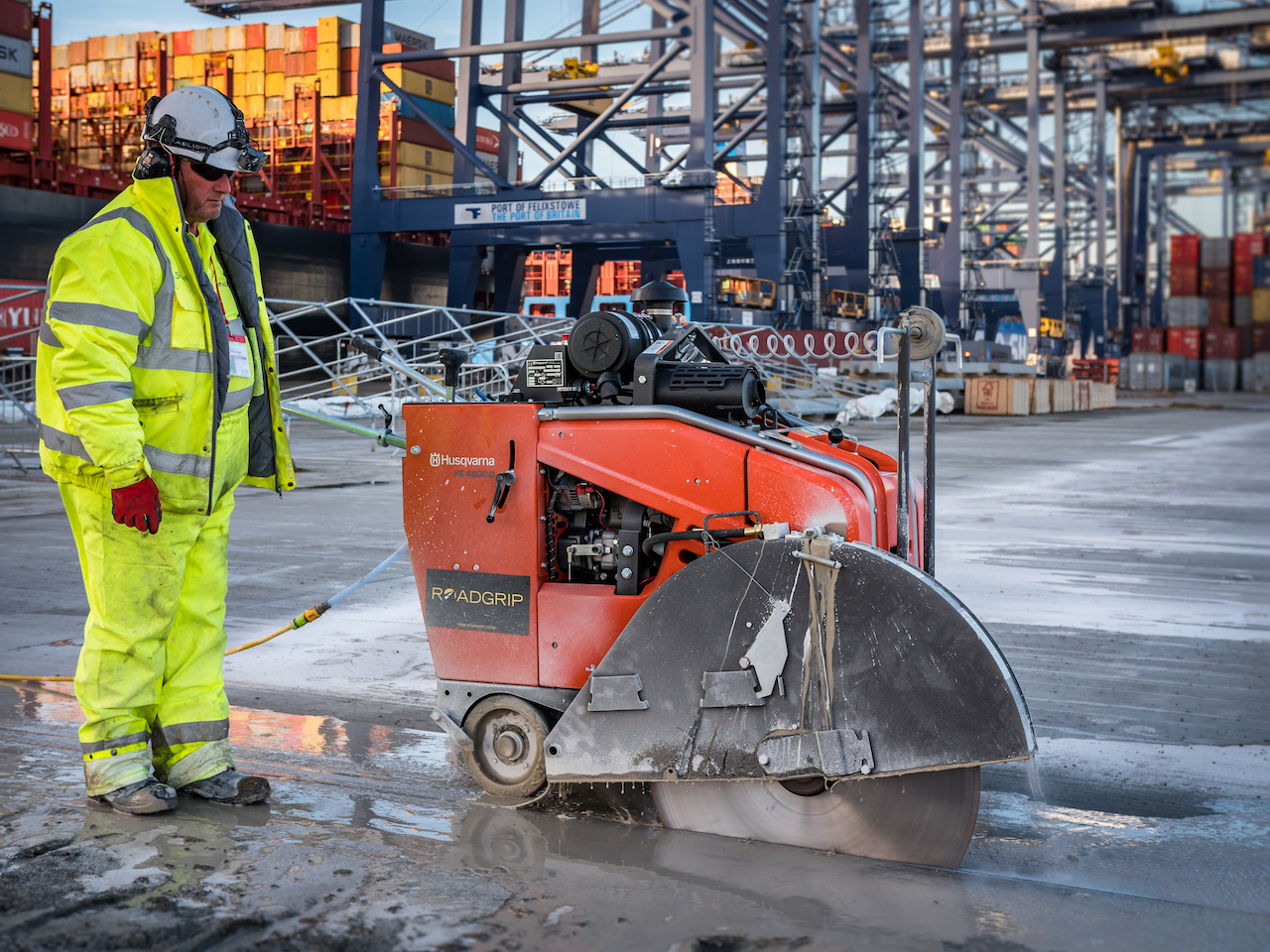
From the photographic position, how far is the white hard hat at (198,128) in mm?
2936

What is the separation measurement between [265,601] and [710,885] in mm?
3724

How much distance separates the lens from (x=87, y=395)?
269 centimetres

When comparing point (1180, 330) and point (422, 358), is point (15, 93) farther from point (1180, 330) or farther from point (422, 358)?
point (1180, 330)

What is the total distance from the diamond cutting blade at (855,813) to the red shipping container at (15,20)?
97.0ft

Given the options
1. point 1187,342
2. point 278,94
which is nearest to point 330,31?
point 278,94

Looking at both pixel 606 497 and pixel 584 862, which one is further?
pixel 606 497

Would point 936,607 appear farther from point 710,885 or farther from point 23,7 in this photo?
point 23,7

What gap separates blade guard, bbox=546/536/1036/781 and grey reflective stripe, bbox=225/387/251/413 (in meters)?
1.16

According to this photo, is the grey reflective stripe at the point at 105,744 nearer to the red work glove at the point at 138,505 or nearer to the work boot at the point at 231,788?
the work boot at the point at 231,788

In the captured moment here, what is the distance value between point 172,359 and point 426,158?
38.6 m

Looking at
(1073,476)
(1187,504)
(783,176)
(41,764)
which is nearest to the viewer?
(41,764)

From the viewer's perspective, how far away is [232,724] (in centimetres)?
377

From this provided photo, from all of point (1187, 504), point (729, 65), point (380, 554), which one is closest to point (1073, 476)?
point (1187, 504)

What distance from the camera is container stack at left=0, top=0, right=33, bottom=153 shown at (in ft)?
87.7
